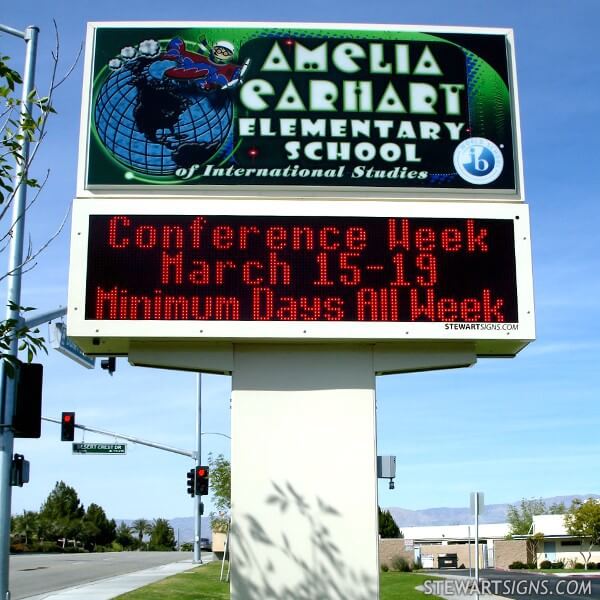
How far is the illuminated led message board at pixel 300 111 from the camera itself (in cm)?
1096

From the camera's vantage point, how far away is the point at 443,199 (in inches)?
428

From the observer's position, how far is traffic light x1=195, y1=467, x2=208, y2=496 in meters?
37.7

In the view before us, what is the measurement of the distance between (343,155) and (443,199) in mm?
1302

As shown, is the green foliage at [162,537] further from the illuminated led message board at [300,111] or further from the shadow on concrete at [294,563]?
the illuminated led message board at [300,111]

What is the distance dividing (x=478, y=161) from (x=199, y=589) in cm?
1725

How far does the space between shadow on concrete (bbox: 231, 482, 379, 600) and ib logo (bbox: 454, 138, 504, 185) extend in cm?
423

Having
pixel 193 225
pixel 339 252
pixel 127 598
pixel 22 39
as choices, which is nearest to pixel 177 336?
pixel 193 225

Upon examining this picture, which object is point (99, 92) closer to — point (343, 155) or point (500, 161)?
point (343, 155)

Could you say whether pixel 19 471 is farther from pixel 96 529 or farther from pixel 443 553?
pixel 96 529

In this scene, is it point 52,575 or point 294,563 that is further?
point 52,575

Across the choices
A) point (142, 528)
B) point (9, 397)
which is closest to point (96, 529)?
point (142, 528)

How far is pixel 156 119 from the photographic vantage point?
1110 centimetres

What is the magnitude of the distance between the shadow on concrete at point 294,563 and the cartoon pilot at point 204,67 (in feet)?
16.2

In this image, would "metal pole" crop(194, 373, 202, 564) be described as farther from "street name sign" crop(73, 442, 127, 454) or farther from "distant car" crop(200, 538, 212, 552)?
"distant car" crop(200, 538, 212, 552)
